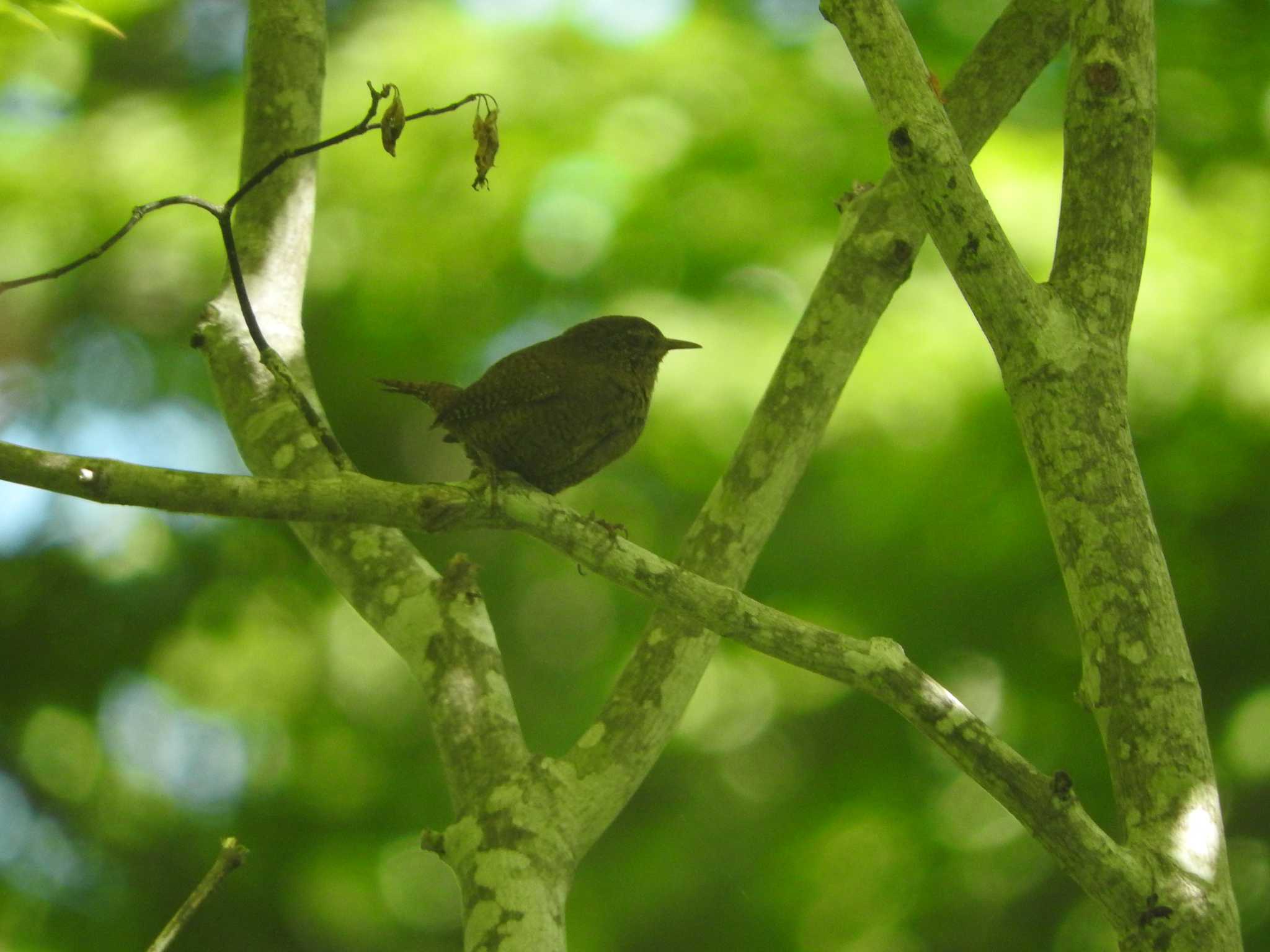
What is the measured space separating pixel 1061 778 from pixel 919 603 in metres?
3.51

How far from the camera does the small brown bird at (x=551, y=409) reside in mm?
3137

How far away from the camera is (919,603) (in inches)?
210

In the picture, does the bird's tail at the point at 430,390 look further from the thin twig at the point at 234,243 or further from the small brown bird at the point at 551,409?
the thin twig at the point at 234,243

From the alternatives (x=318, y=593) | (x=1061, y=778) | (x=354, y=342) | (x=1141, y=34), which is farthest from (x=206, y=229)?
(x=1061, y=778)

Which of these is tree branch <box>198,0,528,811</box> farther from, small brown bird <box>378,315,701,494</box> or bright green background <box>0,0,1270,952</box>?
bright green background <box>0,0,1270,952</box>

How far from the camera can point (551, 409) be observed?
3154 millimetres

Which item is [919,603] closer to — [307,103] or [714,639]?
[714,639]

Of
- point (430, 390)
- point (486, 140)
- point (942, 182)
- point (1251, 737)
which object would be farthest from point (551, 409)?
point (1251, 737)

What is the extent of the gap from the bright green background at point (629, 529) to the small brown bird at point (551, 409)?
5.25 feet

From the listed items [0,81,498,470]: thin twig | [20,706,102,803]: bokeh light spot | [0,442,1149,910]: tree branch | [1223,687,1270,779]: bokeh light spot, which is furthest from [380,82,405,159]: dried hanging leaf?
[1223,687,1270,779]: bokeh light spot

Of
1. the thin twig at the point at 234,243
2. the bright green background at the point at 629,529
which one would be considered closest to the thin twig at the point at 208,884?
the thin twig at the point at 234,243

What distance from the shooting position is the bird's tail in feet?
11.0

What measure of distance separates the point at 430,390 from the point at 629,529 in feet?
6.22

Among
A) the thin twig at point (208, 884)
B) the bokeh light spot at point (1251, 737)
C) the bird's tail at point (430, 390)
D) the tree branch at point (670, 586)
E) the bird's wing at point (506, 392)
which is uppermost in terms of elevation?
the bokeh light spot at point (1251, 737)
